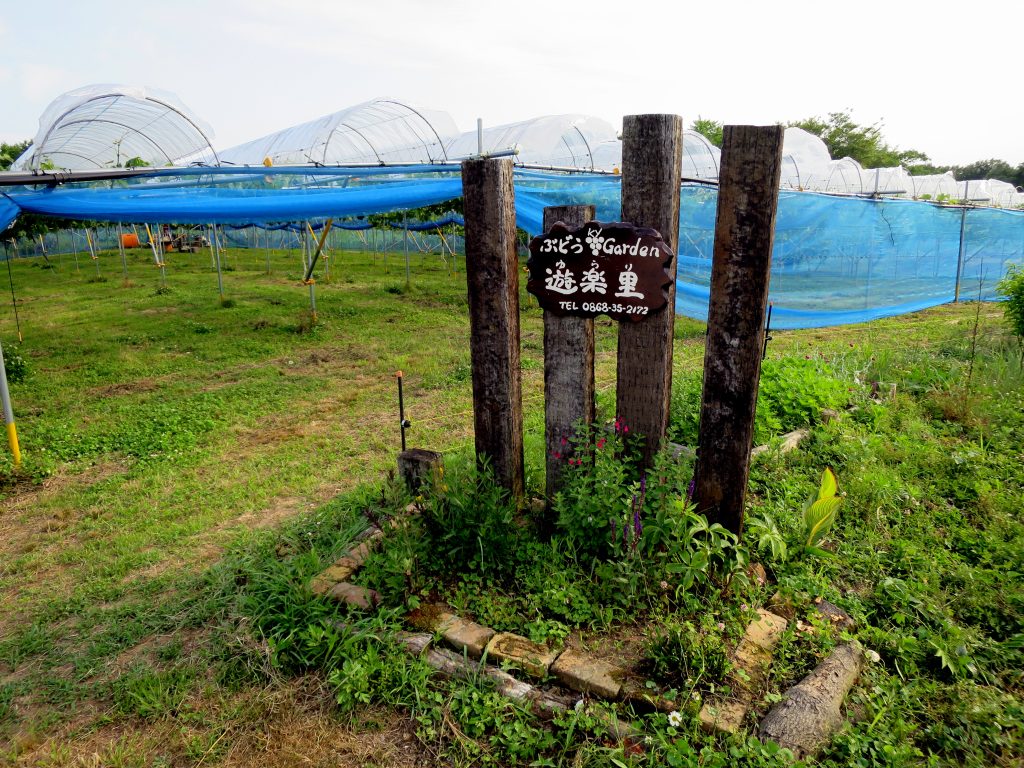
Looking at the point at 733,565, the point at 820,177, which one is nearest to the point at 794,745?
the point at 733,565

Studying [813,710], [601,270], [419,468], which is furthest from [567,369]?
[813,710]

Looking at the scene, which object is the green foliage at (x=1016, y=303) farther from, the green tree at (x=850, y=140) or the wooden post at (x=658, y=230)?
the green tree at (x=850, y=140)

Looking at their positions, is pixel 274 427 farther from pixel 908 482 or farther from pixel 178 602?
pixel 908 482

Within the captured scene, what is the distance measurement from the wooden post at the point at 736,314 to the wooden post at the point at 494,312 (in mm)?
885

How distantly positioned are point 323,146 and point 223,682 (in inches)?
580

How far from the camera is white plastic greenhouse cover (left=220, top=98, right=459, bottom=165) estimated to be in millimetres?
14766

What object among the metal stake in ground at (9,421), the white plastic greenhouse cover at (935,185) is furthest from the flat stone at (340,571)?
the white plastic greenhouse cover at (935,185)

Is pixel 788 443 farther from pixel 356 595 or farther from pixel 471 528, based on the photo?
pixel 356 595

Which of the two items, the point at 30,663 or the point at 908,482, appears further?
the point at 908,482

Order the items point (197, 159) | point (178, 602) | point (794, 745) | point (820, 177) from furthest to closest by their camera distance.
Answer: point (820, 177) < point (197, 159) < point (178, 602) < point (794, 745)

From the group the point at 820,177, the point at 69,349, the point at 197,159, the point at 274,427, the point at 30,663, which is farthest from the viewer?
the point at 820,177

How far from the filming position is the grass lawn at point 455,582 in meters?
2.11

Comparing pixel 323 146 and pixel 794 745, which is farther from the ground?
pixel 323 146

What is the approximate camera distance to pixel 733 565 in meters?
2.55
